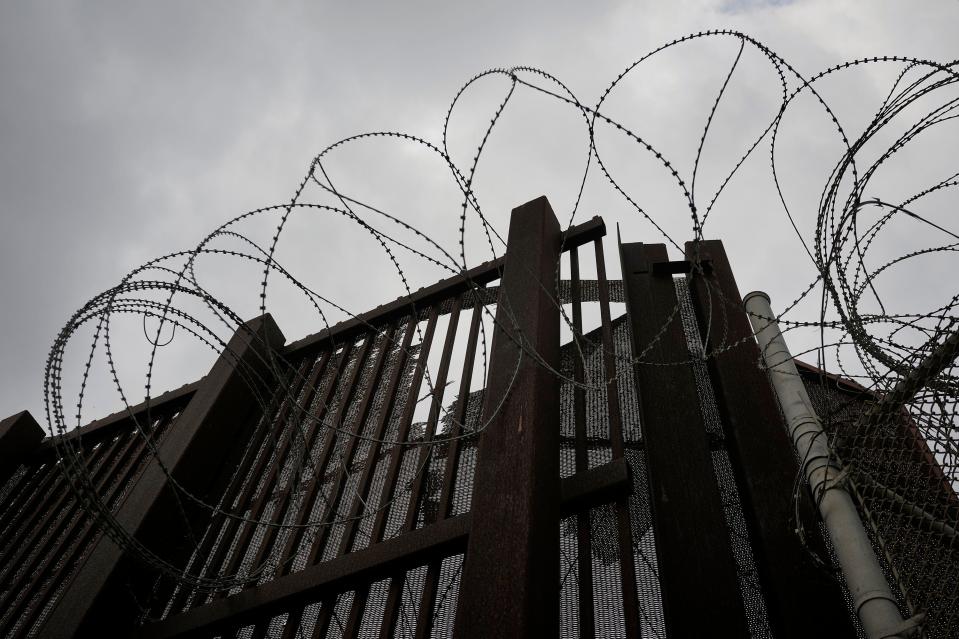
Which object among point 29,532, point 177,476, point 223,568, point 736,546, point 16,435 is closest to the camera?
point 736,546

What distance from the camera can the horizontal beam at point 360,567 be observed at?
2.08 metres

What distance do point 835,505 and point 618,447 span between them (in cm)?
64

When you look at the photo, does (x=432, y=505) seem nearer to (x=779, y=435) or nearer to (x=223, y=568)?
(x=223, y=568)

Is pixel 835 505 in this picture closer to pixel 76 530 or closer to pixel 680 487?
pixel 680 487

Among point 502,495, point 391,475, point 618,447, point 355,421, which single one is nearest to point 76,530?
point 355,421

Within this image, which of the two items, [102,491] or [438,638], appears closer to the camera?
[438,638]

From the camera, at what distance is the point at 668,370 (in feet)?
7.79

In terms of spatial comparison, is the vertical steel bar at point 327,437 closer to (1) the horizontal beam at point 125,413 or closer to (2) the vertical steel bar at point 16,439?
(1) the horizontal beam at point 125,413

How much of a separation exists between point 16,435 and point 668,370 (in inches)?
152

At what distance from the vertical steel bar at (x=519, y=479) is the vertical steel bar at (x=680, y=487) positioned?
0.30 m

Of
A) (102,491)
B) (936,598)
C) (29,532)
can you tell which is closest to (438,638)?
(936,598)

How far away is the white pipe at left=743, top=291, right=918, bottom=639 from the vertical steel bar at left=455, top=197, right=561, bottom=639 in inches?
27.4

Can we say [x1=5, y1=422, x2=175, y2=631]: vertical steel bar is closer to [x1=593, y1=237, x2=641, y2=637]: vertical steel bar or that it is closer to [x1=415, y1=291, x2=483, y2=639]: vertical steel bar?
[x1=415, y1=291, x2=483, y2=639]: vertical steel bar

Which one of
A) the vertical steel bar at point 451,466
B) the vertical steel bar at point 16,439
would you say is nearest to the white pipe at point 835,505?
the vertical steel bar at point 451,466
